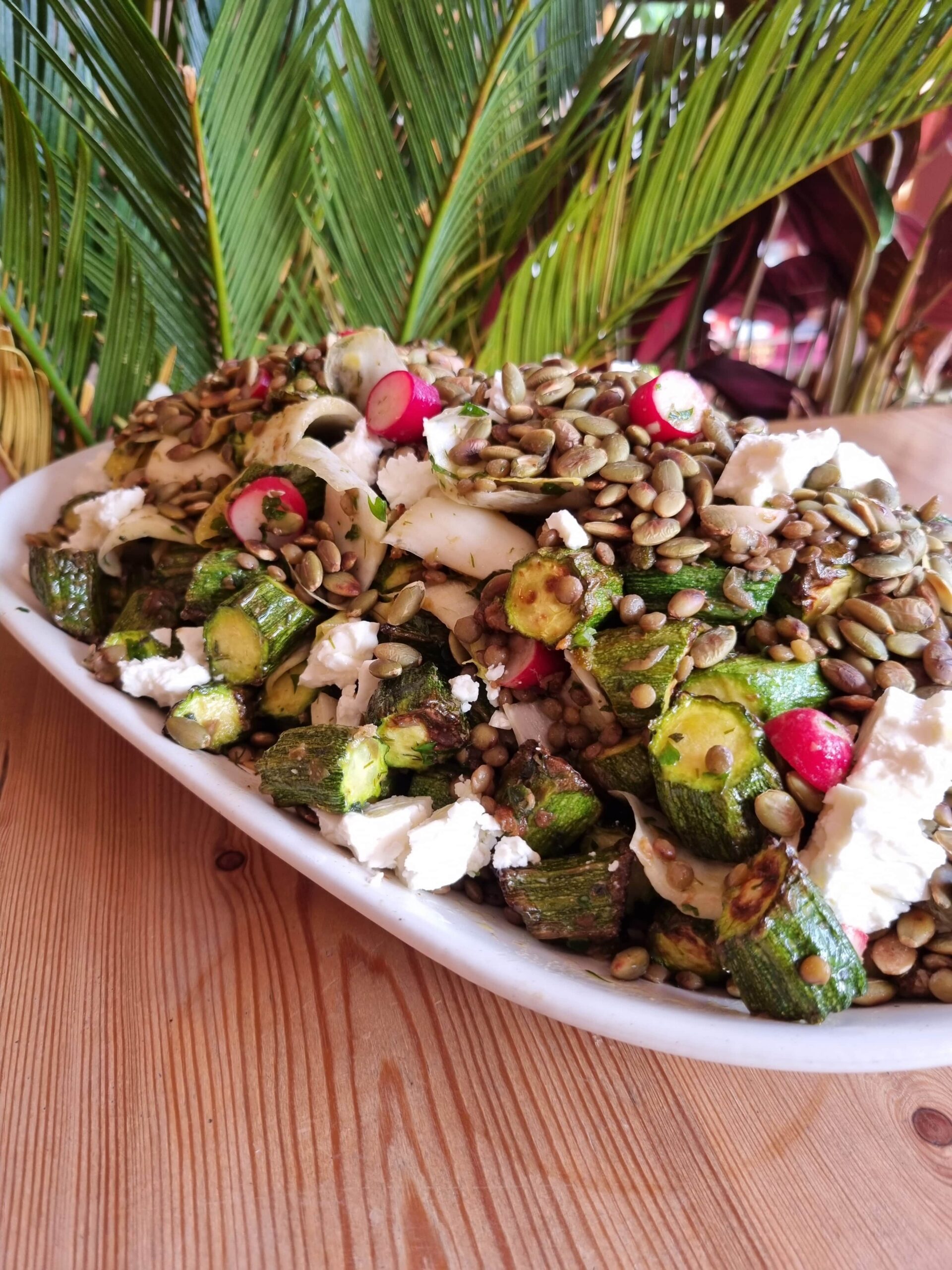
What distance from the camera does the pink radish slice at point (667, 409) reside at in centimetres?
135

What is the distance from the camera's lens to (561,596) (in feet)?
3.79

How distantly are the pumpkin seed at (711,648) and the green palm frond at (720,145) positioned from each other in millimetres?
1619

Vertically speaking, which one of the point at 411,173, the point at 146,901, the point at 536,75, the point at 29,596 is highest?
the point at 536,75

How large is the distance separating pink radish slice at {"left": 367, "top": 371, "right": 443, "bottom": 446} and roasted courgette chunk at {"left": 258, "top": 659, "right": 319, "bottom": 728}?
0.42 m

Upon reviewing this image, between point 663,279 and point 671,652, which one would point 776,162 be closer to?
point 663,279

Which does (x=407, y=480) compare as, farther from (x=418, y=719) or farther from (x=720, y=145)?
(x=720, y=145)

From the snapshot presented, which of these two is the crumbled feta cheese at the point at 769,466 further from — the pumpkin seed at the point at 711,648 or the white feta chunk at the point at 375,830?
the white feta chunk at the point at 375,830

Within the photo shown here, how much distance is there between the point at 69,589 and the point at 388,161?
1447 mm

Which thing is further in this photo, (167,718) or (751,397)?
(751,397)

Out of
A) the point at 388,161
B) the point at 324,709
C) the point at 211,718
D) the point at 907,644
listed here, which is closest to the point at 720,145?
the point at 388,161

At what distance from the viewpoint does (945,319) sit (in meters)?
3.43

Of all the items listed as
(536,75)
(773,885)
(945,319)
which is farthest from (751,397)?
(773,885)

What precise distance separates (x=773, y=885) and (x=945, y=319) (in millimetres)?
3284

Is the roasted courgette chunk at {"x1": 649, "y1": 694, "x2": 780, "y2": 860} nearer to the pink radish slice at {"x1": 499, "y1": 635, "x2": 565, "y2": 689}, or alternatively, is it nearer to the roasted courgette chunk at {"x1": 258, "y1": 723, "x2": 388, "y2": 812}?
the pink radish slice at {"x1": 499, "y1": 635, "x2": 565, "y2": 689}
